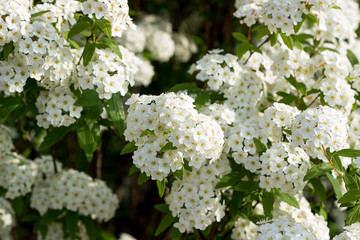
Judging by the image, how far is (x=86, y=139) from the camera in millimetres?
4223

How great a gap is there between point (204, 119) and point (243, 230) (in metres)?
1.38

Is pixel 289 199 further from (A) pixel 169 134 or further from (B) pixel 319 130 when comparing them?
(A) pixel 169 134

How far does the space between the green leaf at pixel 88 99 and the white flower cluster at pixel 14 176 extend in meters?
1.30

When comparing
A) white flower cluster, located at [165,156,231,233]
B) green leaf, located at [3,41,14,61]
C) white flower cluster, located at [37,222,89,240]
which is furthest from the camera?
white flower cluster, located at [37,222,89,240]

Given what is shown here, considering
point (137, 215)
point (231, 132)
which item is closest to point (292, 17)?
point (231, 132)

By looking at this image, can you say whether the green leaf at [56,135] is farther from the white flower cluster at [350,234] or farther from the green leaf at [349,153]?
the white flower cluster at [350,234]

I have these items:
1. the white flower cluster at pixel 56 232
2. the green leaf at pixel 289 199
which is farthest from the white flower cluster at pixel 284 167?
the white flower cluster at pixel 56 232

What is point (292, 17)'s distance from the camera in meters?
4.02

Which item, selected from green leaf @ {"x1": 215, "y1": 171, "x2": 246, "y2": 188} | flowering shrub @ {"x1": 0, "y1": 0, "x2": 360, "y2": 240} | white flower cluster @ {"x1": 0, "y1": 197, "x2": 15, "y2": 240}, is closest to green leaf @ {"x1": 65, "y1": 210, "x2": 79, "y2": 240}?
flowering shrub @ {"x1": 0, "y1": 0, "x2": 360, "y2": 240}

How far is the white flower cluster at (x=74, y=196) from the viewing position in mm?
4965

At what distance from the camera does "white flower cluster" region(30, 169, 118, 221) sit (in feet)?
16.3

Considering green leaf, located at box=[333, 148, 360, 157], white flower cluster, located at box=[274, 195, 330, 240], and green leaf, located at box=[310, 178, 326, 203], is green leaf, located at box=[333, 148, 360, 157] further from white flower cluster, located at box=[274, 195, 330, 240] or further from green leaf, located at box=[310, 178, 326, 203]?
green leaf, located at box=[310, 178, 326, 203]

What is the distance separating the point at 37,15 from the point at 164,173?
154 cm

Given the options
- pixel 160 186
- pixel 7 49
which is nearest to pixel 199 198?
pixel 160 186
